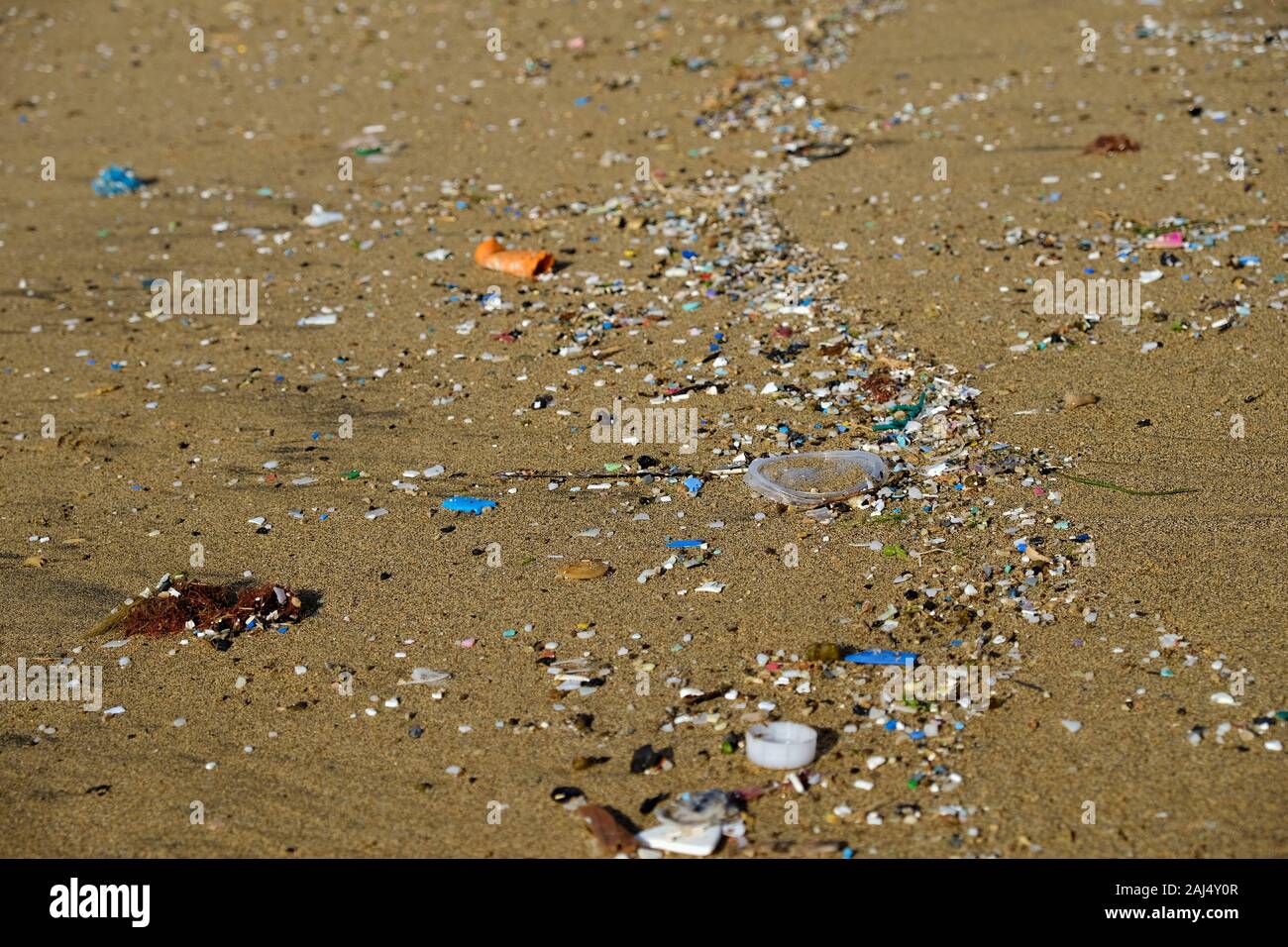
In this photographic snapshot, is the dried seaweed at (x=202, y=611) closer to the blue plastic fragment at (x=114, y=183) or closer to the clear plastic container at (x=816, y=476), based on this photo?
the clear plastic container at (x=816, y=476)

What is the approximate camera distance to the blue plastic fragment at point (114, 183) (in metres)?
8.18

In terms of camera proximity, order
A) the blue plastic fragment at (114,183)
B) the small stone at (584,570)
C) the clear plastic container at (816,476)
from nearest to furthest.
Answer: the small stone at (584,570), the clear plastic container at (816,476), the blue plastic fragment at (114,183)

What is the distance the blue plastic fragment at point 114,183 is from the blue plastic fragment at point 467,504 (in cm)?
472

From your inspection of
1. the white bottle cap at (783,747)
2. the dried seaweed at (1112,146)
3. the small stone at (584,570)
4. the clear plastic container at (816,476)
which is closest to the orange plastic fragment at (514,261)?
the clear plastic container at (816,476)

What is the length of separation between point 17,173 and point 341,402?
4533 millimetres

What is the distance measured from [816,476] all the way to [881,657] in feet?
3.56

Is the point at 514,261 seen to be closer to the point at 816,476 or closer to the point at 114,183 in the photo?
the point at 816,476

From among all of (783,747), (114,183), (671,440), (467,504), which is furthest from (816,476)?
(114,183)

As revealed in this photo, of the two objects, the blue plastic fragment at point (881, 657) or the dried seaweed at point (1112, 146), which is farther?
the dried seaweed at point (1112, 146)

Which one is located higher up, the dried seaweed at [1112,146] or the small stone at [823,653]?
the dried seaweed at [1112,146]

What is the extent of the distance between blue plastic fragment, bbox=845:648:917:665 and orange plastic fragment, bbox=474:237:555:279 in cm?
352

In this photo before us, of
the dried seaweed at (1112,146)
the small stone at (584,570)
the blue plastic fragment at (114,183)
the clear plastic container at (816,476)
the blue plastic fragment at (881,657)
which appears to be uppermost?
the dried seaweed at (1112,146)

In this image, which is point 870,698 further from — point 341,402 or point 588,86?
point 588,86
